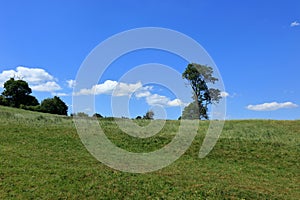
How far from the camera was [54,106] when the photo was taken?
256 feet

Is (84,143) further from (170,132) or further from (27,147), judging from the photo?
(170,132)

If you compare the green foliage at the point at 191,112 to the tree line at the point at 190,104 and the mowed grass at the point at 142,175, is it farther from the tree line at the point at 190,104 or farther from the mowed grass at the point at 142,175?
the mowed grass at the point at 142,175

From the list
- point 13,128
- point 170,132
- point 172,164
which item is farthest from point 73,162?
point 170,132

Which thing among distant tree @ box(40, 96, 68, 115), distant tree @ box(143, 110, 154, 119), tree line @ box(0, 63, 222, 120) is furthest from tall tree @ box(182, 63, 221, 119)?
distant tree @ box(40, 96, 68, 115)

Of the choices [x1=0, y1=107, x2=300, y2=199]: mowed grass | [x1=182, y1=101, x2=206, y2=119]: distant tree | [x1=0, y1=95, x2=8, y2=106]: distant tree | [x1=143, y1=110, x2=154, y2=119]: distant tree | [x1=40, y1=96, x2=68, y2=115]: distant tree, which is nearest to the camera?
[x1=0, y1=107, x2=300, y2=199]: mowed grass

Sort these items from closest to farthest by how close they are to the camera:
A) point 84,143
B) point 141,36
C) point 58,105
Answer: point 141,36
point 84,143
point 58,105

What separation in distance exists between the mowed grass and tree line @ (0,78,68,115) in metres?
52.8

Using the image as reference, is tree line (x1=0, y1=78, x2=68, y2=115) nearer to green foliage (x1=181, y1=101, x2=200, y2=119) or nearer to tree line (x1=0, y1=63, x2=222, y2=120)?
tree line (x1=0, y1=63, x2=222, y2=120)

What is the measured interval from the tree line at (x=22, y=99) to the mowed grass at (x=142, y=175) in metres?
52.8

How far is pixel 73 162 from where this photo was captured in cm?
1680

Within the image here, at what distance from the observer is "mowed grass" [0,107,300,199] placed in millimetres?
12719

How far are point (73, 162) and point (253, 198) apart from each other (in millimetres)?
9267

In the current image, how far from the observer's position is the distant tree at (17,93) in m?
78.8

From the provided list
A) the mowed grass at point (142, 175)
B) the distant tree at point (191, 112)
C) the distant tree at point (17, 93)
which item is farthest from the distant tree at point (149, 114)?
the distant tree at point (17, 93)
